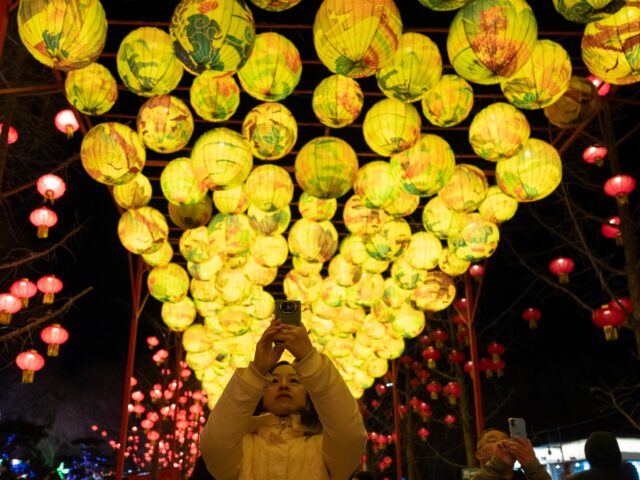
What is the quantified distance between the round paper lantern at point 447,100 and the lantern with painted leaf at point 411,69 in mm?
626

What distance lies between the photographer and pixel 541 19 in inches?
291

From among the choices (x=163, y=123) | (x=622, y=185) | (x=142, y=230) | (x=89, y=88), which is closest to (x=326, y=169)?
(x=163, y=123)

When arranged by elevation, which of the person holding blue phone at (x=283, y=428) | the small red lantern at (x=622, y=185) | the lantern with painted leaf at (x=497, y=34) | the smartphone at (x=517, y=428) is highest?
the small red lantern at (x=622, y=185)

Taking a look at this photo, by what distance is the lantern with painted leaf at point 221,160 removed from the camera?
551cm

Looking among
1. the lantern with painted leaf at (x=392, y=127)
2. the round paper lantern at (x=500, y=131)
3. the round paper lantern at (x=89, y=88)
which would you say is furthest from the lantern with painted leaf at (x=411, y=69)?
the round paper lantern at (x=89, y=88)

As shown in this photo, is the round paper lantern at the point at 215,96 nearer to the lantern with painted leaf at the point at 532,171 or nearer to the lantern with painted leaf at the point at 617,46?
the lantern with painted leaf at the point at 532,171

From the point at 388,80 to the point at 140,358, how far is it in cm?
2550

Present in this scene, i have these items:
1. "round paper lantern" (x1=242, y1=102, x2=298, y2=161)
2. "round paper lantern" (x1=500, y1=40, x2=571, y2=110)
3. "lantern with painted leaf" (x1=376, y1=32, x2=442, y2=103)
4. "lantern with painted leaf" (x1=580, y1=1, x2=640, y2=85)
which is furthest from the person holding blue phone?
"lantern with painted leaf" (x1=580, y1=1, x2=640, y2=85)

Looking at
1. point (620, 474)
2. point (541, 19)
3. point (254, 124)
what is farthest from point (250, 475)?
point (541, 19)

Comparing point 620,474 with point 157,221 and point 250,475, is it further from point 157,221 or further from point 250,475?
point 157,221

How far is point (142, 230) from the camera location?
7.00 metres

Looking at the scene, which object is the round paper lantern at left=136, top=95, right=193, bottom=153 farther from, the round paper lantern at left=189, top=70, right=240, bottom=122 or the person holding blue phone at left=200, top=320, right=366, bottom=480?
the person holding blue phone at left=200, top=320, right=366, bottom=480

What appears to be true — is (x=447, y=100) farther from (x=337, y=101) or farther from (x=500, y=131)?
(x=337, y=101)

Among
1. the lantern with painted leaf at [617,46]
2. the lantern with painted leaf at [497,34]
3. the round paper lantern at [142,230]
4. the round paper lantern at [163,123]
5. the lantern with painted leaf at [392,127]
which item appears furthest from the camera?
the round paper lantern at [142,230]
